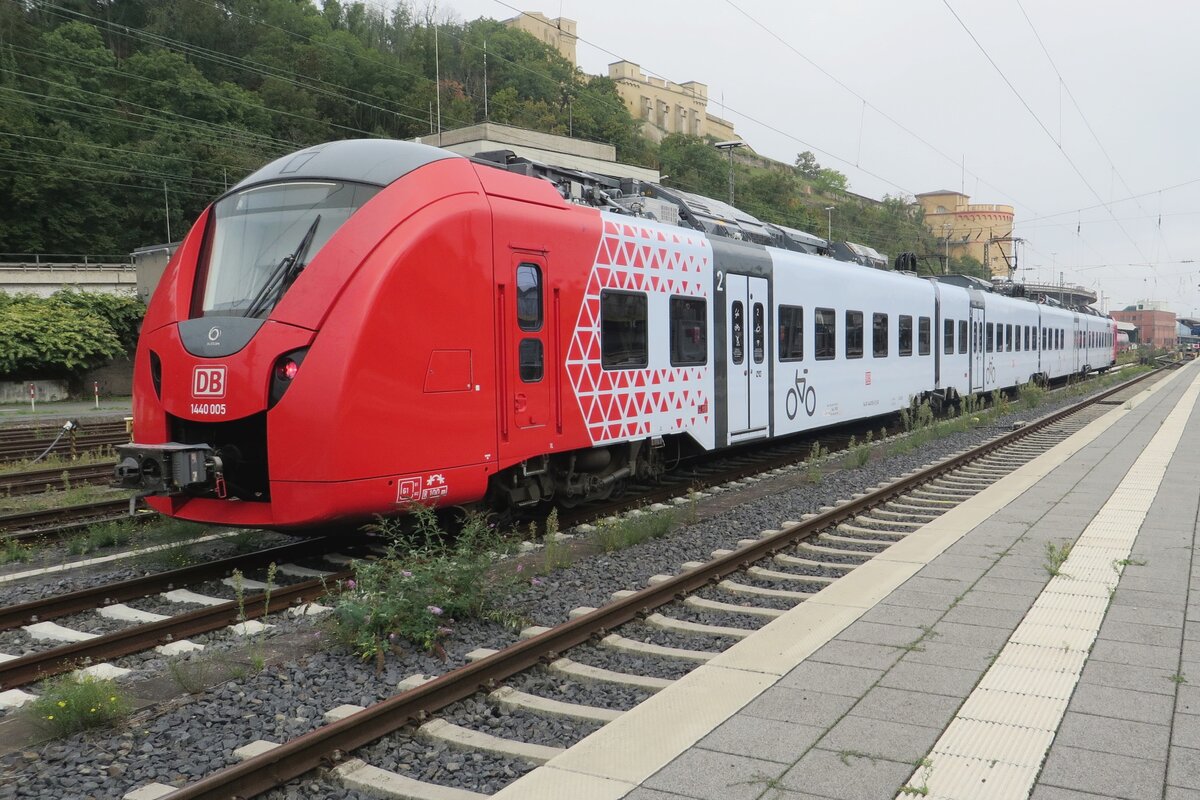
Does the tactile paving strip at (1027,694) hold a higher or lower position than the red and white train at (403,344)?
lower

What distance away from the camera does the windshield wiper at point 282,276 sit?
6852mm

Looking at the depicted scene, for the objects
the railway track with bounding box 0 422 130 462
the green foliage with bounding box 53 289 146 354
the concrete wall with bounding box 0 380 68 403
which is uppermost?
the green foliage with bounding box 53 289 146 354

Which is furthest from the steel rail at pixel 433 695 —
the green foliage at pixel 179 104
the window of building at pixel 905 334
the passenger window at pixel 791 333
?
the green foliage at pixel 179 104

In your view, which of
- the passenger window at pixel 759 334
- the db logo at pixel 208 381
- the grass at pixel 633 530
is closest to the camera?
the db logo at pixel 208 381

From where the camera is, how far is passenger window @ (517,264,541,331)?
8.04m

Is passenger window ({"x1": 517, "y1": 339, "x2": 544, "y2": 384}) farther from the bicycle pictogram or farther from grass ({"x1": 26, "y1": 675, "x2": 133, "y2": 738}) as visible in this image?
the bicycle pictogram

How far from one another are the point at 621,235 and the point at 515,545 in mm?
3614

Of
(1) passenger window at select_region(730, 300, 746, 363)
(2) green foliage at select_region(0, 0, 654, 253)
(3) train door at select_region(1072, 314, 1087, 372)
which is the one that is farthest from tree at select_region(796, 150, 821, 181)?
(1) passenger window at select_region(730, 300, 746, 363)

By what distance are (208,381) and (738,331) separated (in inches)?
270

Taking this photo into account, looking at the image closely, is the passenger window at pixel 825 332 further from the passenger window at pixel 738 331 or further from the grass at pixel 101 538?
the grass at pixel 101 538

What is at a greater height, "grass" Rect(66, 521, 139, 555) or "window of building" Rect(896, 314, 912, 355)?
"window of building" Rect(896, 314, 912, 355)

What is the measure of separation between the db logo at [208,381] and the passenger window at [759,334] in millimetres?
Result: 7306

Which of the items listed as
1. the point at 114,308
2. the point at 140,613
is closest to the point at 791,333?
the point at 140,613

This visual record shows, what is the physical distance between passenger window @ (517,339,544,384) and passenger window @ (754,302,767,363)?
4.68 m
